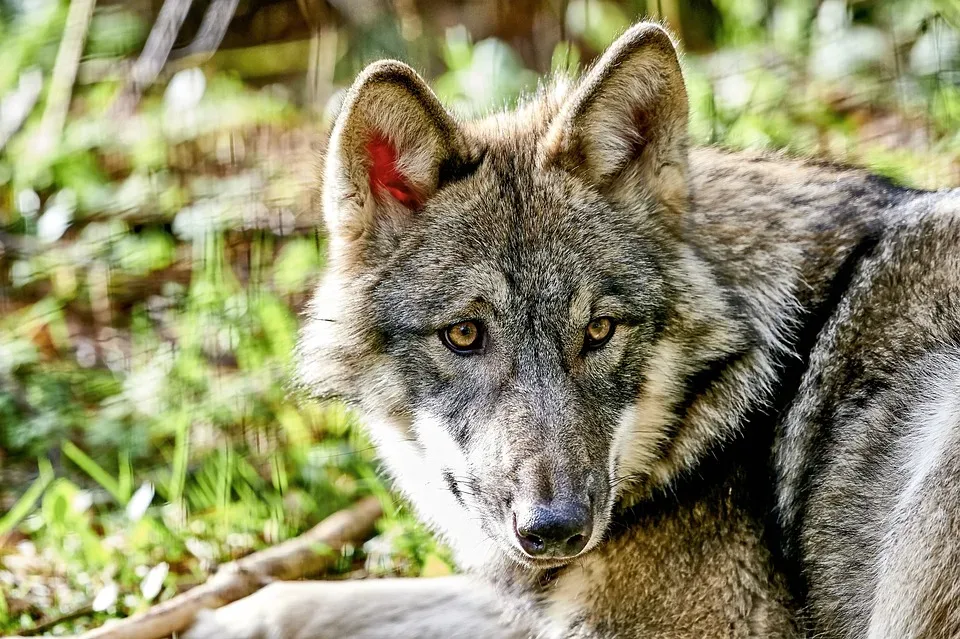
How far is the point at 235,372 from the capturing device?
17.9 ft

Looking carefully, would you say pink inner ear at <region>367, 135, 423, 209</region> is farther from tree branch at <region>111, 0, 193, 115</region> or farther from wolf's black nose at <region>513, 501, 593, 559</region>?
tree branch at <region>111, 0, 193, 115</region>

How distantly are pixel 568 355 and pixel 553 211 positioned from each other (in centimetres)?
49

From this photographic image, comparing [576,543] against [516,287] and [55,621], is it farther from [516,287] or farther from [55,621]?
[55,621]

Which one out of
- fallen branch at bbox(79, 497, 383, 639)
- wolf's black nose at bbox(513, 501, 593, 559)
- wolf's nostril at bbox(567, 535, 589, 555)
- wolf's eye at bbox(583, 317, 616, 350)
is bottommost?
fallen branch at bbox(79, 497, 383, 639)

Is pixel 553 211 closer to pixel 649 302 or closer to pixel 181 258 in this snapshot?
pixel 649 302

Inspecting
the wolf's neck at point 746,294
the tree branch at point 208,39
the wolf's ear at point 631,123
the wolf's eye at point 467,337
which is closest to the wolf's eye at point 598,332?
the wolf's neck at point 746,294

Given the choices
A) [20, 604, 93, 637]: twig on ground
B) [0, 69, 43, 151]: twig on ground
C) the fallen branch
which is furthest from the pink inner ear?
[0, 69, 43, 151]: twig on ground

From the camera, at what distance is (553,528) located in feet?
9.05

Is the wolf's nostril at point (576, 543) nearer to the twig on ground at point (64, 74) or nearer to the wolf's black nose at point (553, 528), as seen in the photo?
the wolf's black nose at point (553, 528)

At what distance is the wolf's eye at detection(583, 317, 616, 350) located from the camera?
3158 millimetres

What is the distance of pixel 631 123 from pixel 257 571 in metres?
2.36

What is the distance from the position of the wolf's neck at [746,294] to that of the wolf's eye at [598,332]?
0.71ft

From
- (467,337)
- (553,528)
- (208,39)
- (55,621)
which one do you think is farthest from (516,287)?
(208,39)

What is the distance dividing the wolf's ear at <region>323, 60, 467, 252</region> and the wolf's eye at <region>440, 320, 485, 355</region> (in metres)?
0.44
